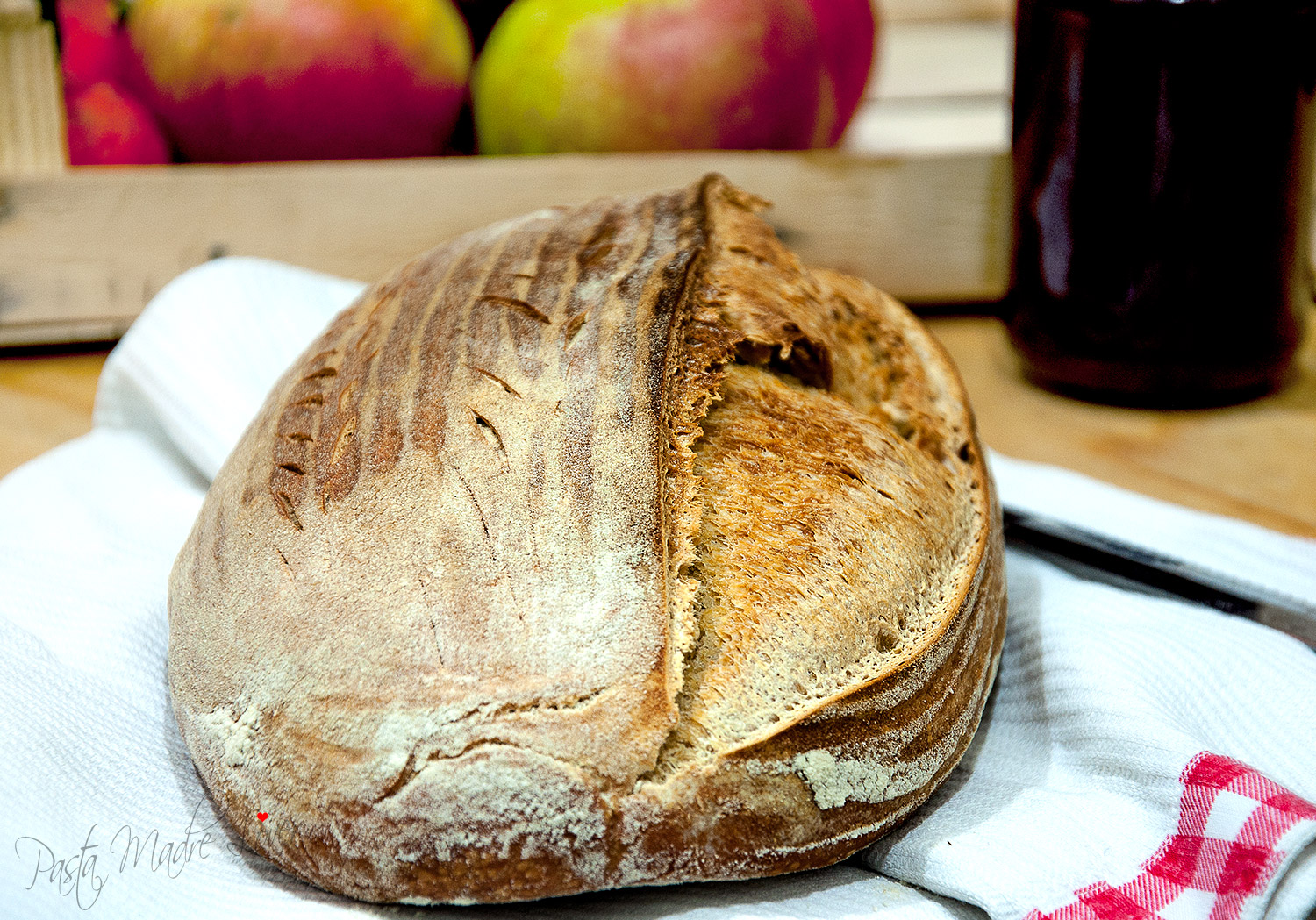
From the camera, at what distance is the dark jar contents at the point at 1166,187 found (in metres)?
0.84

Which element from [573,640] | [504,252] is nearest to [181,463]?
[504,252]

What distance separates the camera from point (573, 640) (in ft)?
1.44

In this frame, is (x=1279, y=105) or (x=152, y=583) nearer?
A: (x=152, y=583)

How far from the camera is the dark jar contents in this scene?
0.84m

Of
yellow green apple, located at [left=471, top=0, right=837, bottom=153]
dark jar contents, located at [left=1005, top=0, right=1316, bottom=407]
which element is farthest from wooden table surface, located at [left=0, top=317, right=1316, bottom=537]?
yellow green apple, located at [left=471, top=0, right=837, bottom=153]

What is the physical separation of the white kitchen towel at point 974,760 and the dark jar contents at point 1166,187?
209mm

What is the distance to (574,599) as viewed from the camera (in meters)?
0.45

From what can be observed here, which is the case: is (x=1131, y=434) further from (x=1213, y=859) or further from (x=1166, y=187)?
(x=1213, y=859)

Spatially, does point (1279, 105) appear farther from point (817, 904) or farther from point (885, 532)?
point (817, 904)

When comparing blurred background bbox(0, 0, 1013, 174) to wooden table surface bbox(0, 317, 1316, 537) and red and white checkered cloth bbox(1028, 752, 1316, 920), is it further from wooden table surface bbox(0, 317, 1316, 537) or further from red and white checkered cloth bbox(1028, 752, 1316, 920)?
→ red and white checkered cloth bbox(1028, 752, 1316, 920)

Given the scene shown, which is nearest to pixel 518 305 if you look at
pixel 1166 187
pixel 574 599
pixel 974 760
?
pixel 574 599

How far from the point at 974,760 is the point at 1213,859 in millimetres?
122

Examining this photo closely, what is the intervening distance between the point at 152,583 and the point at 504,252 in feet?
0.96

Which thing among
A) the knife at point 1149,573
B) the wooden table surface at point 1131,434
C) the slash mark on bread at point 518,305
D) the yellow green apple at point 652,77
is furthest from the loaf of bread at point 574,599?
the yellow green apple at point 652,77
